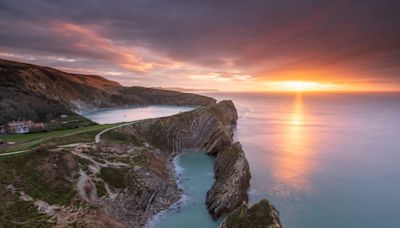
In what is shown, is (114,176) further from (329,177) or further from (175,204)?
(329,177)

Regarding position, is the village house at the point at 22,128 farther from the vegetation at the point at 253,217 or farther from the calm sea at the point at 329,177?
the vegetation at the point at 253,217

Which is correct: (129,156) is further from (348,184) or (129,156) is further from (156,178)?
(348,184)

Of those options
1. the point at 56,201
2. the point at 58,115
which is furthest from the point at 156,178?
the point at 58,115

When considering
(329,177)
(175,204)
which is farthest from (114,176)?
(329,177)

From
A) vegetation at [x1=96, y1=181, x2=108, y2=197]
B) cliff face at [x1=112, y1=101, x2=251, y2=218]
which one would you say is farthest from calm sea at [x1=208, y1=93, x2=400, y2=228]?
vegetation at [x1=96, y1=181, x2=108, y2=197]

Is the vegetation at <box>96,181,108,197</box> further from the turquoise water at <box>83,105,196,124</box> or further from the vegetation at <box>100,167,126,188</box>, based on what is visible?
the turquoise water at <box>83,105,196,124</box>

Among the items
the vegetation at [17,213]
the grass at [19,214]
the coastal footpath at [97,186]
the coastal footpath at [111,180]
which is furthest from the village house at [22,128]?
the grass at [19,214]

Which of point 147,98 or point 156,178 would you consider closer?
point 156,178
